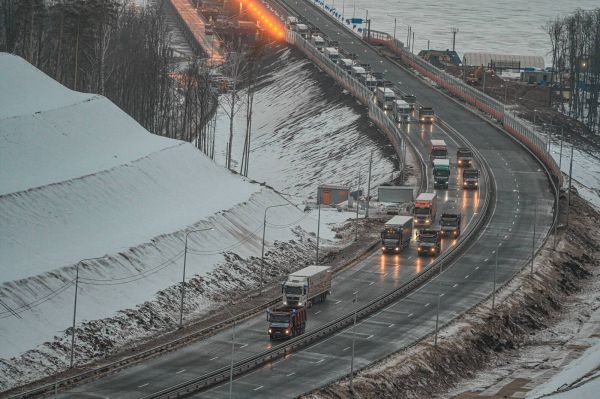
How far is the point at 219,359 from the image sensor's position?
97812 millimetres

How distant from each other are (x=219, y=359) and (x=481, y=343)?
2395 cm

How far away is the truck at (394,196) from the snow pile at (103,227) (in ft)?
20.7

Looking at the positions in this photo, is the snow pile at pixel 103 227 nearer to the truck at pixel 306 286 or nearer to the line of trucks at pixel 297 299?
the truck at pixel 306 286

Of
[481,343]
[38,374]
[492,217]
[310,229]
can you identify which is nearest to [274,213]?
Result: [310,229]

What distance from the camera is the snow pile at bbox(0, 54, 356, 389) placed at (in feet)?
339

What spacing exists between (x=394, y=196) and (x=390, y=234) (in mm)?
26370

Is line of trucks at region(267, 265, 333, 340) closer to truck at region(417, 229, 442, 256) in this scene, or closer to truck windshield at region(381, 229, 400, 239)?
truck windshield at region(381, 229, 400, 239)

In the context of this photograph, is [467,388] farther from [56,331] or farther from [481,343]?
[56,331]

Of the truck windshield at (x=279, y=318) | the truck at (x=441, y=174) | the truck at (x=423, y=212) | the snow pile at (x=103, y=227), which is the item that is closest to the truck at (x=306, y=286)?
the truck windshield at (x=279, y=318)

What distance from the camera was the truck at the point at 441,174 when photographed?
164 m

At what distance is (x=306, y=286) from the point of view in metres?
112

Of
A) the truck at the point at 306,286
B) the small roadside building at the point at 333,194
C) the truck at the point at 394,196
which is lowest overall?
the small roadside building at the point at 333,194

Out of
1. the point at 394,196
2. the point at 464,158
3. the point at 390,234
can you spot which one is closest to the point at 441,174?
the point at 394,196

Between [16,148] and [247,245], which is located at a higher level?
Result: [16,148]
